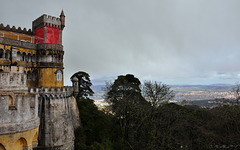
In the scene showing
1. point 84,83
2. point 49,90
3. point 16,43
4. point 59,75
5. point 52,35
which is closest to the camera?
point 49,90

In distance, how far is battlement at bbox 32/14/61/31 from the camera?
83.9 feet

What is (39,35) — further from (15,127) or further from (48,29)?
(15,127)

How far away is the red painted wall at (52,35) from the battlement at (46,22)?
1.96 ft

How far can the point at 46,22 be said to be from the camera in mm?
25672

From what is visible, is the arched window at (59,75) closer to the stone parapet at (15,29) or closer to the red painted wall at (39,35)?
the red painted wall at (39,35)

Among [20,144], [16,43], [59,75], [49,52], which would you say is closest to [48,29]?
[49,52]

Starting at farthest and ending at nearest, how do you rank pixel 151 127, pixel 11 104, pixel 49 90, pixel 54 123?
pixel 49 90
pixel 54 123
pixel 151 127
pixel 11 104

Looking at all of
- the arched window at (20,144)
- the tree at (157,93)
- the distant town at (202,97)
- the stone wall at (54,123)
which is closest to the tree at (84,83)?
the distant town at (202,97)

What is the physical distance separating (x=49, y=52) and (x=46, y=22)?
4728 millimetres

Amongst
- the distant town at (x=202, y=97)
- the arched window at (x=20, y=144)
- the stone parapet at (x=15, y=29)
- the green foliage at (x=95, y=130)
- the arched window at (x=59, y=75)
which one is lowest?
the green foliage at (x=95, y=130)

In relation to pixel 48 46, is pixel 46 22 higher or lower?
higher

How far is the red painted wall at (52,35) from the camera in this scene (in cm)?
2582

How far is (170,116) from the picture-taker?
899 inches

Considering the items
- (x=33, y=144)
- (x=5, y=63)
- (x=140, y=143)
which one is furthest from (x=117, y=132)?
(x=33, y=144)
